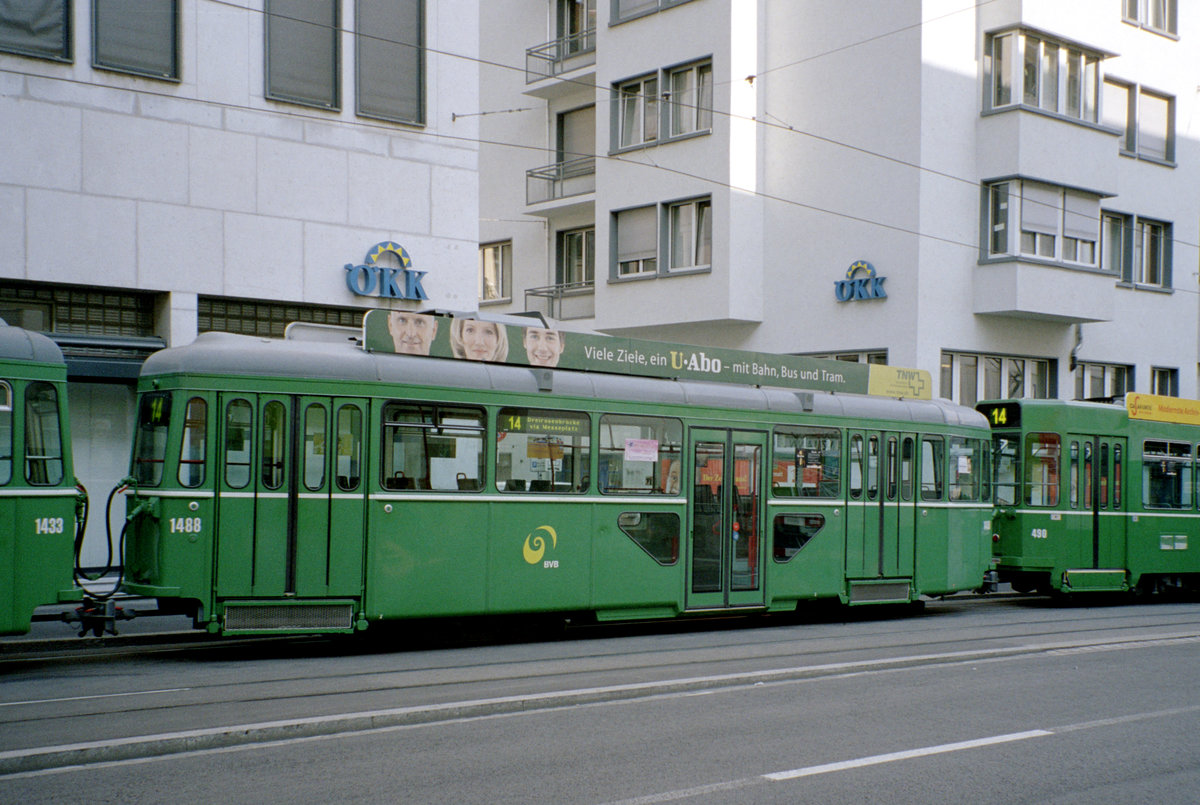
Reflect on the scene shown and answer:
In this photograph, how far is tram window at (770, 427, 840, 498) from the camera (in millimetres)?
14039

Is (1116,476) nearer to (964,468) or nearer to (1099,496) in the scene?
(1099,496)

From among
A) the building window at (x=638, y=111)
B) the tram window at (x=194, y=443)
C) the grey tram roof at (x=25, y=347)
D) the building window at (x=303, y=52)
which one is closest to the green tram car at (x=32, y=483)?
the grey tram roof at (x=25, y=347)

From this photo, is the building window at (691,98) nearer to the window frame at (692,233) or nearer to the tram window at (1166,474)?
the window frame at (692,233)

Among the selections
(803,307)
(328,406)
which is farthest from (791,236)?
(328,406)

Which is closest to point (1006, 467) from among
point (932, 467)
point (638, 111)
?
point (932, 467)

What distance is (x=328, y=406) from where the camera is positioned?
10.8 m

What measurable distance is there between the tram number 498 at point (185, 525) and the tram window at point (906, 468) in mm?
8863

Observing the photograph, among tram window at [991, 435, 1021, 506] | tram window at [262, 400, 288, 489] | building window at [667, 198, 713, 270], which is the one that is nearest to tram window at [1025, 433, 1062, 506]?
tram window at [991, 435, 1021, 506]

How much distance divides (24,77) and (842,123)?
16.0m

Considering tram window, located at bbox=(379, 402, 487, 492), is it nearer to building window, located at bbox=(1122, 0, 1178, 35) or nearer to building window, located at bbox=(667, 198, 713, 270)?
building window, located at bbox=(667, 198, 713, 270)

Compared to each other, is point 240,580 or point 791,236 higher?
point 791,236

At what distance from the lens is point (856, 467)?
1474 centimetres

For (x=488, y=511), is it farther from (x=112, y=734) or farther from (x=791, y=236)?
(x=791, y=236)

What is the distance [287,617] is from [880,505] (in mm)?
7726
